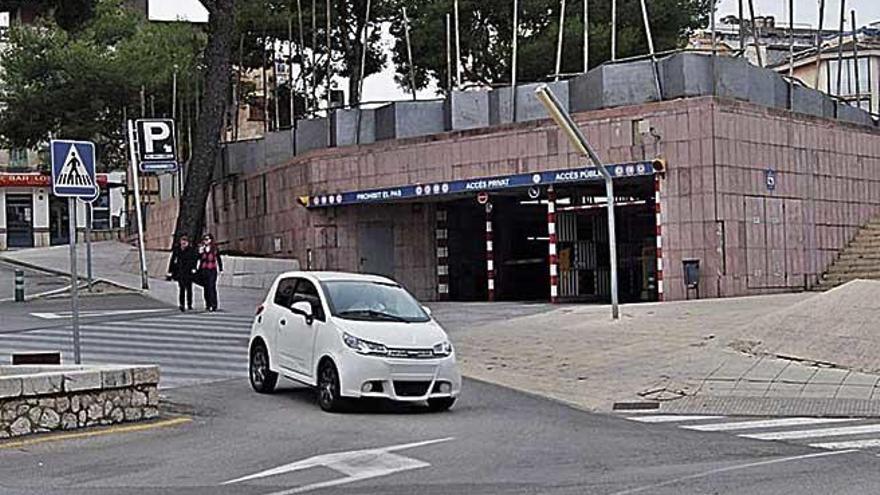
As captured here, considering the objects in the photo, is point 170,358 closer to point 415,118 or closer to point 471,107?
point 471,107

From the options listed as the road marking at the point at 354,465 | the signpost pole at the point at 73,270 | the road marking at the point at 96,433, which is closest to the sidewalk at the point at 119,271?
the signpost pole at the point at 73,270

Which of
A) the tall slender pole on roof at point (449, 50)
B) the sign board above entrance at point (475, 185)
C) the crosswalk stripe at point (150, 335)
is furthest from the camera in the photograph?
the tall slender pole on roof at point (449, 50)

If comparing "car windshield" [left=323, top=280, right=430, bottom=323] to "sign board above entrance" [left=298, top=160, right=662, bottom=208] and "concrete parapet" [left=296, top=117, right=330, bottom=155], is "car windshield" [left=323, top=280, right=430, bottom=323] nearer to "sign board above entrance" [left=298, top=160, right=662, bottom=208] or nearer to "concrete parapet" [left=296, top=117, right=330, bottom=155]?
"sign board above entrance" [left=298, top=160, right=662, bottom=208]

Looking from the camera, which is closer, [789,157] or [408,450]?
[408,450]

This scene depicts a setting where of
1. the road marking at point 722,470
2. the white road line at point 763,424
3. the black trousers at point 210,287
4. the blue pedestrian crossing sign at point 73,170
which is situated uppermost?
the blue pedestrian crossing sign at point 73,170

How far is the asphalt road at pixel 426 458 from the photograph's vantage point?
10.6 m

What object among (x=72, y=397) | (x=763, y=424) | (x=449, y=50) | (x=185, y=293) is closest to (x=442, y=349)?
(x=763, y=424)

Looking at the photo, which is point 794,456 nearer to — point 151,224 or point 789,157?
point 789,157

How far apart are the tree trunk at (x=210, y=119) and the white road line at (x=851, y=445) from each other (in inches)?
1103

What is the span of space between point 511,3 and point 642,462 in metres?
33.9

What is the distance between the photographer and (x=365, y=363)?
14812 mm

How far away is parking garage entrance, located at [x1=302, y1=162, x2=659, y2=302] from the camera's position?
104 feet

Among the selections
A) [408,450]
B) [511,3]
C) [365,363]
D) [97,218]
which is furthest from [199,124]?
[408,450]

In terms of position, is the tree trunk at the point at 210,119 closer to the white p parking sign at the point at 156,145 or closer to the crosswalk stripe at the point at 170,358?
the white p parking sign at the point at 156,145
